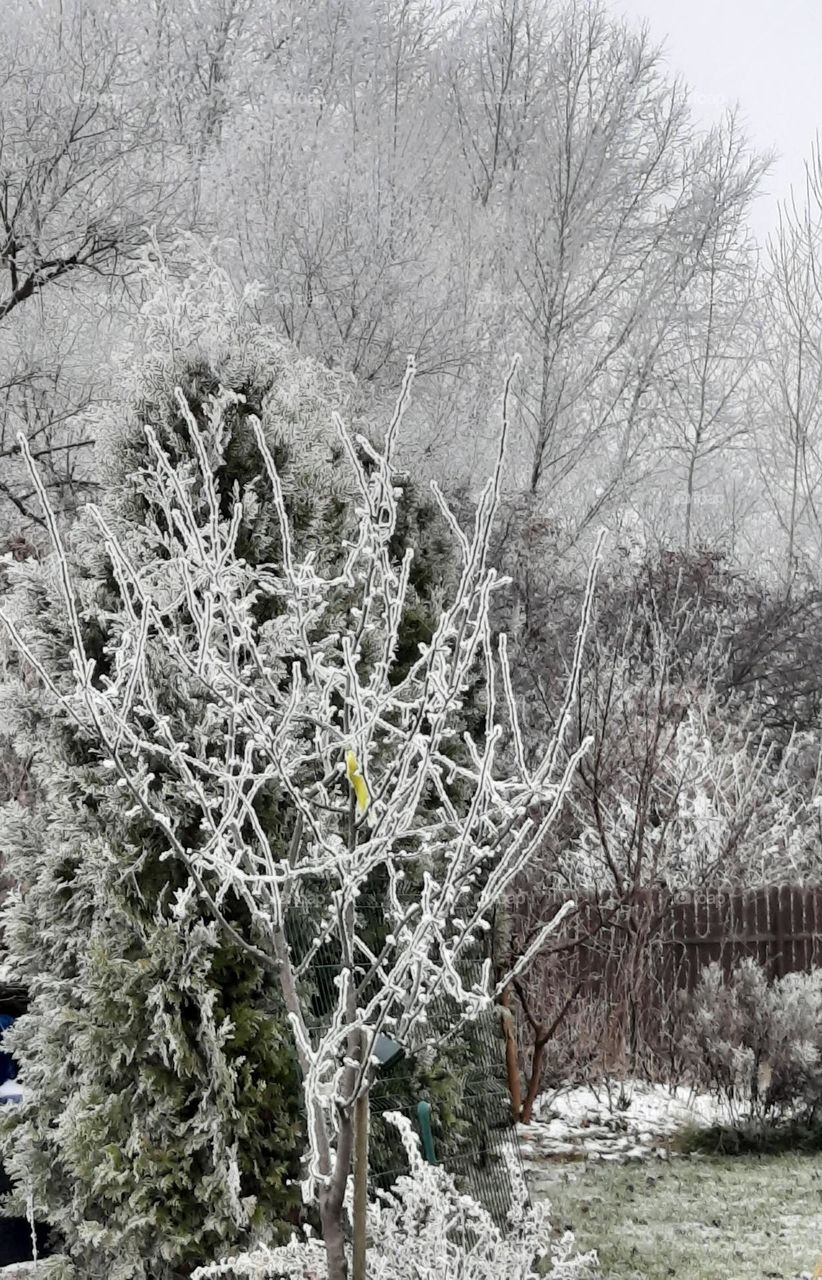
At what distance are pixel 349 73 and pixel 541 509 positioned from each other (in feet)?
22.2

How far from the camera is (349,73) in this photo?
16.3 meters

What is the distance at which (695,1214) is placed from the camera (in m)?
5.32

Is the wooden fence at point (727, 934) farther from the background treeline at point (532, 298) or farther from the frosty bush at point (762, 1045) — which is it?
the frosty bush at point (762, 1045)

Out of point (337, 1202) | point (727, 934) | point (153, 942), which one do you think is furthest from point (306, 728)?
point (727, 934)

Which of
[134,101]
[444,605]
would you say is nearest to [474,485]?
[134,101]

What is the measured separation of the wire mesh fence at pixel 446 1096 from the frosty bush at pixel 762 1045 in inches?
89.2

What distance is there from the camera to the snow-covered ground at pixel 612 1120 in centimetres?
624

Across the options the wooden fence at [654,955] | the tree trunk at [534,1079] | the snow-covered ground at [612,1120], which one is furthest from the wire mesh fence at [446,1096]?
the wooden fence at [654,955]

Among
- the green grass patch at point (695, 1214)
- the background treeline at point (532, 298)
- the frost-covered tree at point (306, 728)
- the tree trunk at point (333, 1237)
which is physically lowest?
the green grass patch at point (695, 1214)

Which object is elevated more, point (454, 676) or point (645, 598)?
point (645, 598)

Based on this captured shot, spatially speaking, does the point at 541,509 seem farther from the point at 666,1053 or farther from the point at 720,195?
the point at 666,1053

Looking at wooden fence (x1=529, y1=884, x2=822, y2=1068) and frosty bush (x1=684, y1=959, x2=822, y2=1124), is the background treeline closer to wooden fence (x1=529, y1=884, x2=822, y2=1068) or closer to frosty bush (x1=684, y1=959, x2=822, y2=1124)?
wooden fence (x1=529, y1=884, x2=822, y2=1068)

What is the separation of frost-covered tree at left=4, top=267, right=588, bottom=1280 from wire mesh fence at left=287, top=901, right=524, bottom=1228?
5cm

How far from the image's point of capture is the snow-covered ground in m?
6.24
